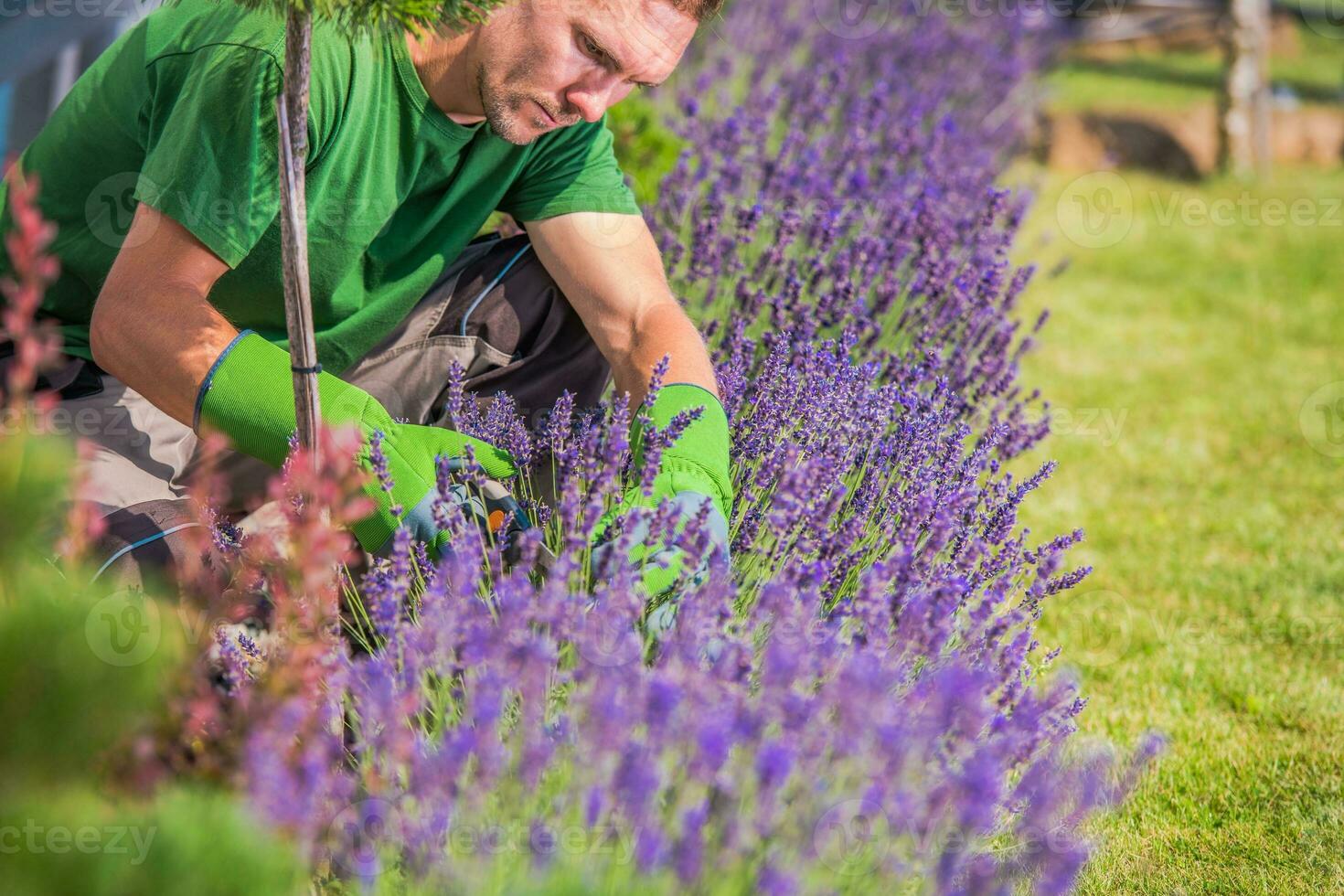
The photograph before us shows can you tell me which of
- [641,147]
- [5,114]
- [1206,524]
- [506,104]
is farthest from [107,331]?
[1206,524]

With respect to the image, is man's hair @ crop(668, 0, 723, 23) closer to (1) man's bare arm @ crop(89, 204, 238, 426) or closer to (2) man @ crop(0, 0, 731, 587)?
(2) man @ crop(0, 0, 731, 587)

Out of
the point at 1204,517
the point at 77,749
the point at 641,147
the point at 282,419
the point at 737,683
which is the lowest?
the point at 1204,517

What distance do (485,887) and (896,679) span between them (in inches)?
23.7

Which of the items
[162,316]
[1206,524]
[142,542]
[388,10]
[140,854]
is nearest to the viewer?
[140,854]

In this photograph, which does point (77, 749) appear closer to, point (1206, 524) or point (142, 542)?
point (142, 542)

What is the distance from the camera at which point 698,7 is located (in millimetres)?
1982

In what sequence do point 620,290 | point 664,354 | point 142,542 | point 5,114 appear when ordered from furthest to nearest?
point 5,114, point 620,290, point 664,354, point 142,542

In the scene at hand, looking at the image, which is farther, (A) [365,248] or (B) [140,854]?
(A) [365,248]

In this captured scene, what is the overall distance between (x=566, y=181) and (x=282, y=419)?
81 cm

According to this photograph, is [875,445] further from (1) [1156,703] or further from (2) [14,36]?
(2) [14,36]

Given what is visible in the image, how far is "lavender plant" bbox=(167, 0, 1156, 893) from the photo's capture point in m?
1.13

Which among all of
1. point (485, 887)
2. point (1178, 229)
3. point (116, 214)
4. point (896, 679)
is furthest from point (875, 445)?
point (1178, 229)

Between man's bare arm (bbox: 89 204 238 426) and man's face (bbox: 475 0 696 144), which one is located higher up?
man's face (bbox: 475 0 696 144)

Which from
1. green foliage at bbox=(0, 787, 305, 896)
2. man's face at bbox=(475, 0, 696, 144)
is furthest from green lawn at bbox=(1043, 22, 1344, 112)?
green foliage at bbox=(0, 787, 305, 896)
